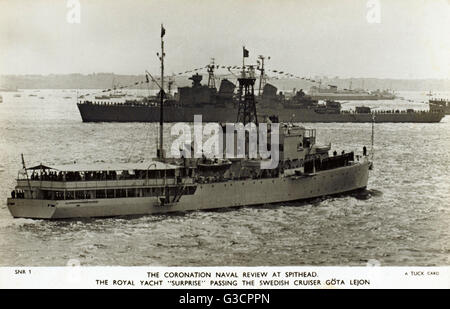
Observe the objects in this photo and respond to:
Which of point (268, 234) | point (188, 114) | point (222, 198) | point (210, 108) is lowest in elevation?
point (268, 234)

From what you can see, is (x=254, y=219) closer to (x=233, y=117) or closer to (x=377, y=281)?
(x=377, y=281)

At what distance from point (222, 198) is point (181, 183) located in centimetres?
249

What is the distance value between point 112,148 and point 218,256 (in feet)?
111

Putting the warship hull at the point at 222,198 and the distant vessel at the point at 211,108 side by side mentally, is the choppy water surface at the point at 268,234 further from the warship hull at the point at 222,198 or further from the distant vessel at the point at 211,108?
the distant vessel at the point at 211,108

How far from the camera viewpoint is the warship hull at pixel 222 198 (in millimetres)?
26078

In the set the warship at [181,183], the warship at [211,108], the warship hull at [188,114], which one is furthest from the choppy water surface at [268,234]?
the warship at [211,108]

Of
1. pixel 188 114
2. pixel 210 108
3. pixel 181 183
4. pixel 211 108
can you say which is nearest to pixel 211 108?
pixel 211 108

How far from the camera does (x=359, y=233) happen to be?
24.9m

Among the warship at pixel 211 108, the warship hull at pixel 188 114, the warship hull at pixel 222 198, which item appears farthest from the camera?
the warship at pixel 211 108

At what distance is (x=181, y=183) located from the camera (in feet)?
91.6

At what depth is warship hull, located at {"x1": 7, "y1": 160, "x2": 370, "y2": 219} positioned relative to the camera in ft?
85.6

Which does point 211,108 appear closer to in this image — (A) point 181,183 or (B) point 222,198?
(B) point 222,198
